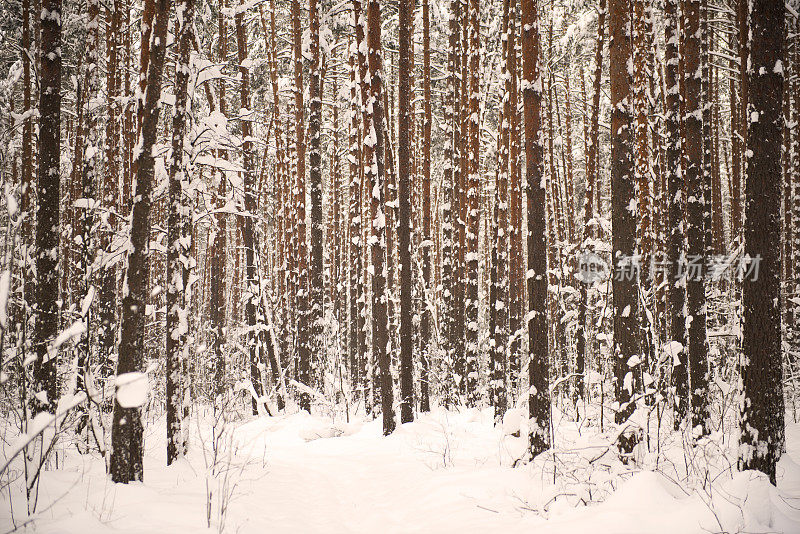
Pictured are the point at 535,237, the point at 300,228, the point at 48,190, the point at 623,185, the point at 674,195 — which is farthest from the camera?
the point at 300,228

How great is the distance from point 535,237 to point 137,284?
4878mm

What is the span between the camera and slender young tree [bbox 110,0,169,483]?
4.98 meters

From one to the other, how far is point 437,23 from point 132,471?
13798 millimetres

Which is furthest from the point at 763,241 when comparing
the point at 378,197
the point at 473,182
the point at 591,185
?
the point at 591,185

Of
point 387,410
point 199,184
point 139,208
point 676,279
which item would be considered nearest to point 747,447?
point 676,279

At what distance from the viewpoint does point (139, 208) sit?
202 inches

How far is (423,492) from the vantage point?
19.5 feet

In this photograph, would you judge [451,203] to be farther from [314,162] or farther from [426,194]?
[314,162]

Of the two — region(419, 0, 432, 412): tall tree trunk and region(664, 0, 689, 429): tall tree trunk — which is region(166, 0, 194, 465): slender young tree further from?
region(664, 0, 689, 429): tall tree trunk

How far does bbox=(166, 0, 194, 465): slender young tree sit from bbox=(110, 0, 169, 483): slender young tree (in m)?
1.07

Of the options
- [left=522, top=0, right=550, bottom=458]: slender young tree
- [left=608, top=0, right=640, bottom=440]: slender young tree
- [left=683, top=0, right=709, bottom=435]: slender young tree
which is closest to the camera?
[left=608, top=0, right=640, bottom=440]: slender young tree

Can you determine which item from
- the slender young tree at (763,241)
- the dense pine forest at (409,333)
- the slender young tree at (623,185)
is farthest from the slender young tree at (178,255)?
the slender young tree at (763,241)

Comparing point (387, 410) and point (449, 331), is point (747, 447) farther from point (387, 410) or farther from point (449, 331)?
point (449, 331)

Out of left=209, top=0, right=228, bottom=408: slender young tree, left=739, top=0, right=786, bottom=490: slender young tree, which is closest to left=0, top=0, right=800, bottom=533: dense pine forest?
left=739, top=0, right=786, bottom=490: slender young tree
